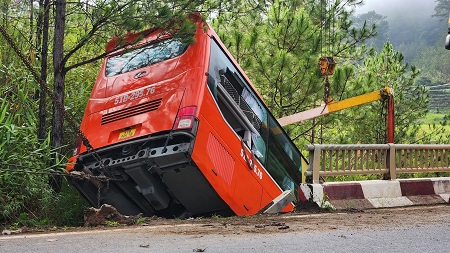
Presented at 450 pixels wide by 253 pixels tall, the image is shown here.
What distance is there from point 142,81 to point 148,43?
61 centimetres

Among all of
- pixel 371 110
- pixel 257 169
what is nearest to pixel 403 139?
pixel 371 110

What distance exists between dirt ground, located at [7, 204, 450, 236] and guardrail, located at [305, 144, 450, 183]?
32.3 inches

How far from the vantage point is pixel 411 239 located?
5.00m

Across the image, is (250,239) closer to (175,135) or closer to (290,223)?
(290,223)

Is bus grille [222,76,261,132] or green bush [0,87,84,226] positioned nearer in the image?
green bush [0,87,84,226]

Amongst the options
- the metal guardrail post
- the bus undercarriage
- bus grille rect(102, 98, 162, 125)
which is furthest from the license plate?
the metal guardrail post

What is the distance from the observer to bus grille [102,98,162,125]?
736 cm

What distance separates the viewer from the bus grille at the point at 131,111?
7.36 metres

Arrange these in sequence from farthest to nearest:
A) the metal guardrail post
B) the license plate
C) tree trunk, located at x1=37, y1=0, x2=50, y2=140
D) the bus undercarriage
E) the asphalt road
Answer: the metal guardrail post
tree trunk, located at x1=37, y1=0, x2=50, y2=140
the license plate
the bus undercarriage
the asphalt road

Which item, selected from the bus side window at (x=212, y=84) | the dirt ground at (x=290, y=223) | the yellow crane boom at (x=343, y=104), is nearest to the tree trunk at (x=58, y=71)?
the bus side window at (x=212, y=84)

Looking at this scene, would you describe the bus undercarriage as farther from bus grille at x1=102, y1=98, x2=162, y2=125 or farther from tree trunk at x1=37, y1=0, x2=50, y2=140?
tree trunk at x1=37, y1=0, x2=50, y2=140

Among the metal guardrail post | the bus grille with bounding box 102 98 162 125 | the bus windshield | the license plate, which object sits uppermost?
the bus windshield

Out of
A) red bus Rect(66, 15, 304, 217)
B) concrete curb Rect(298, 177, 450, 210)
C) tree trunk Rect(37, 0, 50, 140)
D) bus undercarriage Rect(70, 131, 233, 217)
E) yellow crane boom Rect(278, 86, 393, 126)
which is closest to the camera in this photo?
bus undercarriage Rect(70, 131, 233, 217)

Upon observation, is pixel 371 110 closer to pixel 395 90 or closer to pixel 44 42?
pixel 395 90
